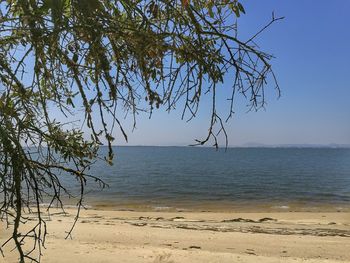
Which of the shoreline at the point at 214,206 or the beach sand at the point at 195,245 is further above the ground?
the beach sand at the point at 195,245

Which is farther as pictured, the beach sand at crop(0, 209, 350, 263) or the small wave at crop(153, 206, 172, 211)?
the small wave at crop(153, 206, 172, 211)

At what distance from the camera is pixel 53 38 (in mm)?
2363

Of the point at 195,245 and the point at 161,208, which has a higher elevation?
the point at 195,245

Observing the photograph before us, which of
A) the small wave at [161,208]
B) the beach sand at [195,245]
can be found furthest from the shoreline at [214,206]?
the beach sand at [195,245]

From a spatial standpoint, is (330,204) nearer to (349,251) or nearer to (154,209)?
(154,209)

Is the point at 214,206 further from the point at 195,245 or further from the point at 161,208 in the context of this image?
the point at 195,245

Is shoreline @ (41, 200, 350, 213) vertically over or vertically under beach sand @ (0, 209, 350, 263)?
under

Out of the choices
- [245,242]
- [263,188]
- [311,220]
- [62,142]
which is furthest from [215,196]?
[62,142]

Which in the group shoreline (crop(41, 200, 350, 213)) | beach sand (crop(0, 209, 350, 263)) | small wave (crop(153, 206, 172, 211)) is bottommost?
shoreline (crop(41, 200, 350, 213))

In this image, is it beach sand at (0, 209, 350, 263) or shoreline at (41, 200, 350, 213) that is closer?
beach sand at (0, 209, 350, 263)

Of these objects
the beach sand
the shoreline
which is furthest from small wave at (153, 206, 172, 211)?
the beach sand

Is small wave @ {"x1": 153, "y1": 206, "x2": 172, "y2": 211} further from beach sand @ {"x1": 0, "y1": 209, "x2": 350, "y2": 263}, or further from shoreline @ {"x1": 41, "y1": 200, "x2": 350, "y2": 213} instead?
beach sand @ {"x1": 0, "y1": 209, "x2": 350, "y2": 263}

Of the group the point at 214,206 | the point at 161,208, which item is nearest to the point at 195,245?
the point at 161,208

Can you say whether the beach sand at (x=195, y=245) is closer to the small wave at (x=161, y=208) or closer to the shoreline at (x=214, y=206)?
the shoreline at (x=214, y=206)
